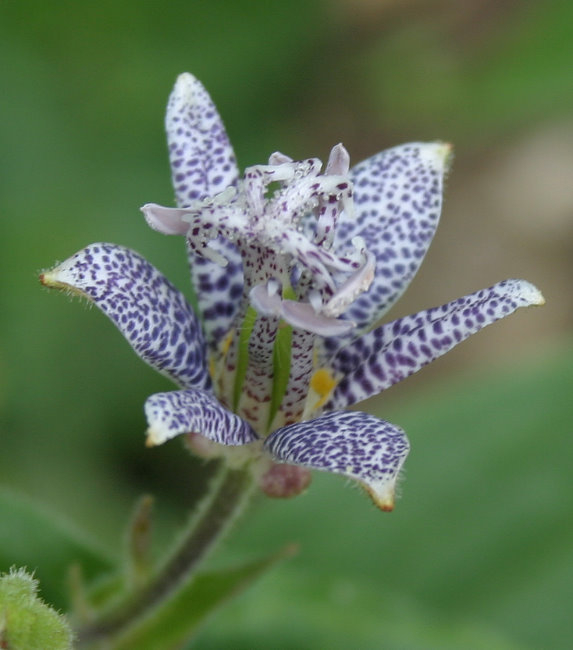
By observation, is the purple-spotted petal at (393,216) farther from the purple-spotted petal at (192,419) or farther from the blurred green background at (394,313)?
the blurred green background at (394,313)

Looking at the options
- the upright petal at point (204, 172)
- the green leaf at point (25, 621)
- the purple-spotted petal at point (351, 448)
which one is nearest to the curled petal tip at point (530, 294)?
the purple-spotted petal at point (351, 448)

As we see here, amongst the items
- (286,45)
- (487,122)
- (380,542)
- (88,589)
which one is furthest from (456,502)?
(286,45)

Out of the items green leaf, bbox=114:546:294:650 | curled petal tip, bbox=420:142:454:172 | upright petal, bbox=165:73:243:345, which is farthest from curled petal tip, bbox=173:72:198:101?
green leaf, bbox=114:546:294:650

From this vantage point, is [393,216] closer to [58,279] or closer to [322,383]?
[322,383]

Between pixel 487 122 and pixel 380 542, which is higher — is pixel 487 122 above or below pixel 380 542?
above

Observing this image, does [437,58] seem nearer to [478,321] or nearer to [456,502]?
[456,502]

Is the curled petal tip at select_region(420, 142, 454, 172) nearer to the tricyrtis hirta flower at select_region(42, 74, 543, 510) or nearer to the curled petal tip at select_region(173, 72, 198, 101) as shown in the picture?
the tricyrtis hirta flower at select_region(42, 74, 543, 510)

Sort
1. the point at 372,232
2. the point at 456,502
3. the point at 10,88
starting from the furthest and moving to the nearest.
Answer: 1. the point at 10,88
2. the point at 456,502
3. the point at 372,232
